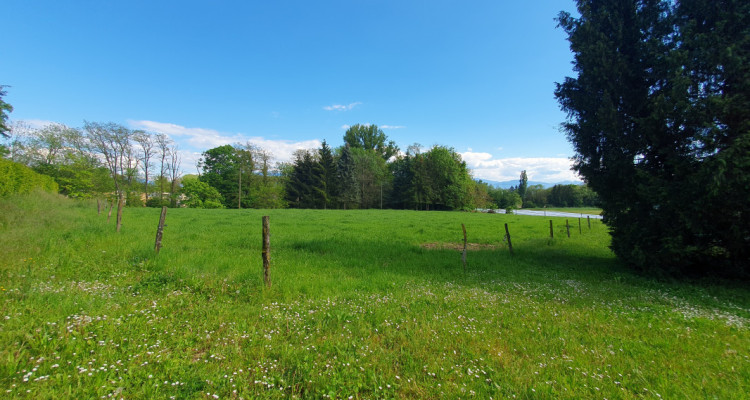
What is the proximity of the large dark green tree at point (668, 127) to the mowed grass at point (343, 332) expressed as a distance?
1.52 m

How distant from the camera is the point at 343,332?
4457mm

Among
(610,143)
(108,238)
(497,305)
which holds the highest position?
(610,143)

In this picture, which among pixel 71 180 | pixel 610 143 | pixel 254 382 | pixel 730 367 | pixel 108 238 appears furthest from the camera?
pixel 71 180

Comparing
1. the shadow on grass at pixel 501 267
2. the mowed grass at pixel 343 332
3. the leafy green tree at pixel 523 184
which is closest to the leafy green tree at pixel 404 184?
the shadow on grass at pixel 501 267

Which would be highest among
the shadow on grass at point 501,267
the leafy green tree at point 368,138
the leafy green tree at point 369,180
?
the leafy green tree at point 368,138

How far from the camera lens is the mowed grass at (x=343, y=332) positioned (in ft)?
10.2

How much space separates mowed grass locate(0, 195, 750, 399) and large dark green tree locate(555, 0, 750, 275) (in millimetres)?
1522

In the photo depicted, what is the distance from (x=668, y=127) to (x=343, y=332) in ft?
35.8

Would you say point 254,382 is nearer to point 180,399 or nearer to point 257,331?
point 180,399

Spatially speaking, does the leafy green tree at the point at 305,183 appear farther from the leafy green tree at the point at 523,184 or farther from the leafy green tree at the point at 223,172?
the leafy green tree at the point at 523,184

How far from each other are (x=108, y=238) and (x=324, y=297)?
32.4ft

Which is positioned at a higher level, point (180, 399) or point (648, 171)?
point (648, 171)

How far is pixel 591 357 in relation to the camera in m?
3.81

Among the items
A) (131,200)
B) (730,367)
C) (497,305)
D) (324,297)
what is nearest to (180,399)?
(324,297)
